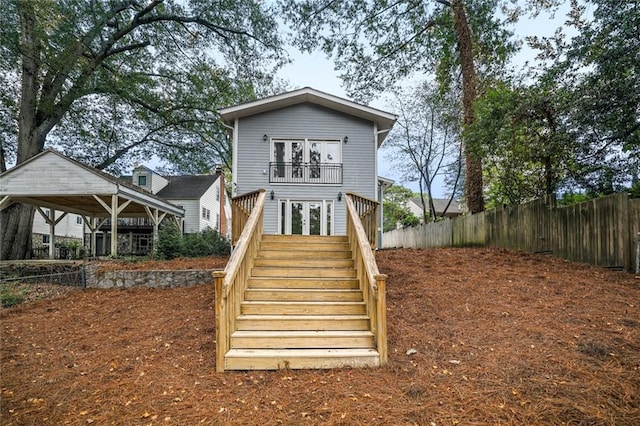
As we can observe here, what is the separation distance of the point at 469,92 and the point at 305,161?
231 inches

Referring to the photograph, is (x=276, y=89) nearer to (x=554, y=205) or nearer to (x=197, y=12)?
(x=197, y=12)

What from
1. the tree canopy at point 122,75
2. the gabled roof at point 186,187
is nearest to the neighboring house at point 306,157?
the tree canopy at point 122,75

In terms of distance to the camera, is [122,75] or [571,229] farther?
[122,75]

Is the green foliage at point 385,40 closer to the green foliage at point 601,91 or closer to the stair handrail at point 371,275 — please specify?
the green foliage at point 601,91

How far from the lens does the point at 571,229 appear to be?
684cm

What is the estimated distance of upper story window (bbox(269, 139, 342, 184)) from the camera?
11508 mm

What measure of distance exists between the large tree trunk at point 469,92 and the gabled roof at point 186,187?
17367mm

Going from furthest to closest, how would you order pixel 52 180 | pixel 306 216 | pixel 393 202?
1. pixel 393 202
2. pixel 306 216
3. pixel 52 180

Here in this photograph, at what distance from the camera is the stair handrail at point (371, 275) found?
3621 mm

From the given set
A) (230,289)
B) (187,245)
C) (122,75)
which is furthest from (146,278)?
(122,75)

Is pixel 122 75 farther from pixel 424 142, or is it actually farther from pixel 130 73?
pixel 424 142

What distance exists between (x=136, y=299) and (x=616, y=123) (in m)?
9.64

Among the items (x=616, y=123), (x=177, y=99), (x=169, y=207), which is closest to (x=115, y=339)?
(x=616, y=123)

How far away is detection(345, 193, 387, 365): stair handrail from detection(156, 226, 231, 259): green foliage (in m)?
6.16
